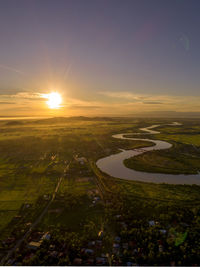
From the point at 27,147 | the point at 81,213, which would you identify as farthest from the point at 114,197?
the point at 27,147

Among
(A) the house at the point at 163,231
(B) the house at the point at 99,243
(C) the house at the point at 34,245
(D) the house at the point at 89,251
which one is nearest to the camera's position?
(D) the house at the point at 89,251

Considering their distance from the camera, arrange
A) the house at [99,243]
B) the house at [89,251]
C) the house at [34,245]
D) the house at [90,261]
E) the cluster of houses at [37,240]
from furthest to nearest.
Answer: the house at [99,243] < the cluster of houses at [37,240] < the house at [34,245] < the house at [89,251] < the house at [90,261]

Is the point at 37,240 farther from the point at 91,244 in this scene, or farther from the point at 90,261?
the point at 90,261

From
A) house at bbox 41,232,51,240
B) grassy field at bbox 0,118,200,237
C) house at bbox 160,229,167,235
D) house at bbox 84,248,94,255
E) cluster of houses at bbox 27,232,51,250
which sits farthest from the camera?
grassy field at bbox 0,118,200,237

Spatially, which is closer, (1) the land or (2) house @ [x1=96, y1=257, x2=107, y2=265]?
(2) house @ [x1=96, y1=257, x2=107, y2=265]

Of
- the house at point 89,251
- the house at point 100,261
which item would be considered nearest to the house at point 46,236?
the house at point 89,251

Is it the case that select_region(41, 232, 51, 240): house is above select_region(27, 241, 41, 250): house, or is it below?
above

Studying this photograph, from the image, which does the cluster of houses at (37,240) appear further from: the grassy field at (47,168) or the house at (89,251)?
the house at (89,251)

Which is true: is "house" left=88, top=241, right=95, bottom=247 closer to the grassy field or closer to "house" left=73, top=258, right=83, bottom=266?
"house" left=73, top=258, right=83, bottom=266

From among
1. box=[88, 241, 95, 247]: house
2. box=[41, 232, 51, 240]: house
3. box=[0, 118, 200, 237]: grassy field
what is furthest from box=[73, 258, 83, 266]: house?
box=[0, 118, 200, 237]: grassy field

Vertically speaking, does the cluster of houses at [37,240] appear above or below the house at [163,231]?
below

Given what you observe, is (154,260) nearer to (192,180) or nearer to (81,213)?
(81,213)

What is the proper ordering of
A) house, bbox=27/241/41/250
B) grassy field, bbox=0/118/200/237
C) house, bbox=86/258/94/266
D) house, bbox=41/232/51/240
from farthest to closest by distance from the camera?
grassy field, bbox=0/118/200/237 → house, bbox=41/232/51/240 → house, bbox=27/241/41/250 → house, bbox=86/258/94/266

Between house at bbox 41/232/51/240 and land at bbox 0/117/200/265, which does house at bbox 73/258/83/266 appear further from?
house at bbox 41/232/51/240
